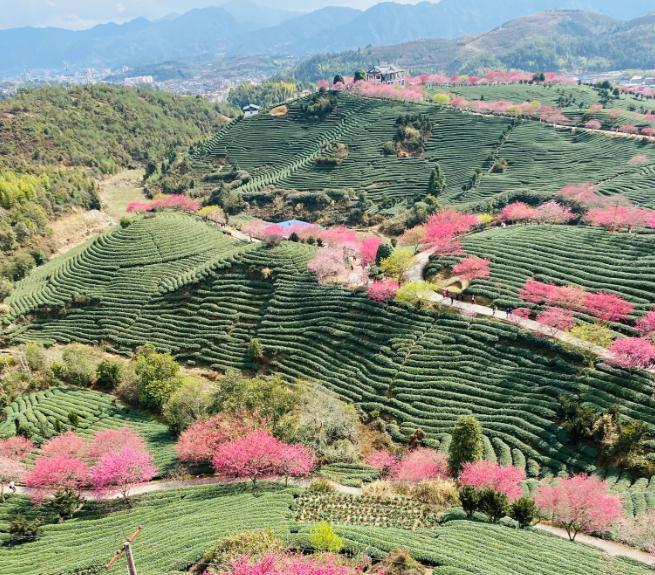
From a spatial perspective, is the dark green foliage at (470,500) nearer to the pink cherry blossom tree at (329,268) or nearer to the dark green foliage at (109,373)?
the pink cherry blossom tree at (329,268)

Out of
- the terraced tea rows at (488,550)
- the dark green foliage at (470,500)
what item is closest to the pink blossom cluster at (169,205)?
the dark green foliage at (470,500)

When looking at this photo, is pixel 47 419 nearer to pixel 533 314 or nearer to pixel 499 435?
pixel 499 435

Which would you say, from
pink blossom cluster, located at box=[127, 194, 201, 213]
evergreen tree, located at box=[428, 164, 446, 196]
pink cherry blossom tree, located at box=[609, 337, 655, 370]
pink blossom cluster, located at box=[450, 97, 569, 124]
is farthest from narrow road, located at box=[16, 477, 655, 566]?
pink blossom cluster, located at box=[450, 97, 569, 124]

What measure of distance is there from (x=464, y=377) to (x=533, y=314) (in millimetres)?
10174

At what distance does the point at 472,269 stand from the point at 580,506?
105 ft

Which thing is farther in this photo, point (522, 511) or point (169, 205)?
point (169, 205)

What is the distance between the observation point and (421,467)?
119 ft

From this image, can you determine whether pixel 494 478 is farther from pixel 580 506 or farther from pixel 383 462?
pixel 383 462

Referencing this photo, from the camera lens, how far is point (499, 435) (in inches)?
1585

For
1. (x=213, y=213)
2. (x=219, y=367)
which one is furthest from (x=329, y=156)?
(x=219, y=367)

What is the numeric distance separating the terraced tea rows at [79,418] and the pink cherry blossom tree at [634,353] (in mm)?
38370

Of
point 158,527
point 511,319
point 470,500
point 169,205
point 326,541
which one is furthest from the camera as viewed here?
point 169,205

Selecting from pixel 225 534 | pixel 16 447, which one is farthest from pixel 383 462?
pixel 16 447

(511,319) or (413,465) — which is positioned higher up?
(511,319)
